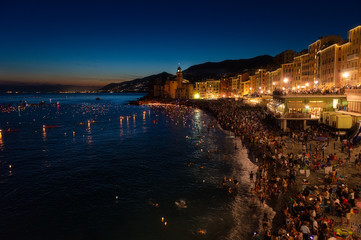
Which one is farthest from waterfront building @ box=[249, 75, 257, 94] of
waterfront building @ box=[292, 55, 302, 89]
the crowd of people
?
the crowd of people

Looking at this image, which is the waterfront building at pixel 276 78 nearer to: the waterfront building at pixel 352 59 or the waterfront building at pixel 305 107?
the waterfront building at pixel 352 59

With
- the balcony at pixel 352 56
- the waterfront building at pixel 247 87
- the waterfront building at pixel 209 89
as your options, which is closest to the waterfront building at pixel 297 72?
the balcony at pixel 352 56

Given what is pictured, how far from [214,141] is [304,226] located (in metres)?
29.3

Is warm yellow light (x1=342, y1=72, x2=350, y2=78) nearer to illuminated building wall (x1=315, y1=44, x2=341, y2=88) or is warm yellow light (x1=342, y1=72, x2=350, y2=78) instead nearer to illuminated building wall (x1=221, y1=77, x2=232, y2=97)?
illuminated building wall (x1=315, y1=44, x2=341, y2=88)

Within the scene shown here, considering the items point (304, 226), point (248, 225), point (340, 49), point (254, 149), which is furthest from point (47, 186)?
point (340, 49)

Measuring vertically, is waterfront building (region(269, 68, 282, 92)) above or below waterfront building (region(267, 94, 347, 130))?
above

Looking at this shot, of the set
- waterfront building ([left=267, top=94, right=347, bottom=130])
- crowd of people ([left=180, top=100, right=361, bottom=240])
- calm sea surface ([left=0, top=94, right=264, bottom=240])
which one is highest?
waterfront building ([left=267, top=94, right=347, bottom=130])

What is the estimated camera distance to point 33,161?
115ft

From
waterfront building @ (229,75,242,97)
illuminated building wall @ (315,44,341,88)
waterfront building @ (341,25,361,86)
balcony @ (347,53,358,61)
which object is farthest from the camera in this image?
waterfront building @ (229,75,242,97)

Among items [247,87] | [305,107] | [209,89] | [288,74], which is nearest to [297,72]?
[288,74]

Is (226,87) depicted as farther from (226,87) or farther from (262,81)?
(262,81)

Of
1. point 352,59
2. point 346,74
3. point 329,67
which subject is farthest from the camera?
point 329,67

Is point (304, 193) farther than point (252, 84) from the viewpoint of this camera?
No

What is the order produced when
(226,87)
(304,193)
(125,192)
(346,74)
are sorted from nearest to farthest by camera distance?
1. (304,193)
2. (125,192)
3. (346,74)
4. (226,87)
